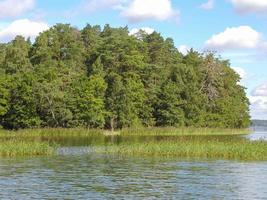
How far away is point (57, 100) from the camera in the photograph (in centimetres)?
6712

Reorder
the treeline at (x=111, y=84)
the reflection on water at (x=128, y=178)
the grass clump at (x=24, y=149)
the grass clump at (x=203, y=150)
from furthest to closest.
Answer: the treeline at (x=111, y=84) < the grass clump at (x=24, y=149) < the grass clump at (x=203, y=150) < the reflection on water at (x=128, y=178)

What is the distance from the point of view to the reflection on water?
21156 mm

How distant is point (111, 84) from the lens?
254ft

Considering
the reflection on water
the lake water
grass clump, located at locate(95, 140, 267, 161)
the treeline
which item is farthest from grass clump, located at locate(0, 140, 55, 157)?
the treeline

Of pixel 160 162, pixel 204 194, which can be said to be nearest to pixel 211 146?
pixel 160 162

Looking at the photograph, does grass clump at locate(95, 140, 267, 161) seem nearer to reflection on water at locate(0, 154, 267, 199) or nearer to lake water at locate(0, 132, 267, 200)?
lake water at locate(0, 132, 267, 200)

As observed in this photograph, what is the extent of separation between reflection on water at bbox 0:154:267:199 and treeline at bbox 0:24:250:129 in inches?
1323

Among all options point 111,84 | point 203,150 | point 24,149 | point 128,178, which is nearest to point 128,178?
point 128,178

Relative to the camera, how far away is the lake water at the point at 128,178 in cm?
2117

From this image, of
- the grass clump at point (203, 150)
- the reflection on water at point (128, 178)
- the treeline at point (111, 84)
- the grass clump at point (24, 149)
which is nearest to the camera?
the reflection on water at point (128, 178)

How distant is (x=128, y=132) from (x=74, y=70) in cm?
1795

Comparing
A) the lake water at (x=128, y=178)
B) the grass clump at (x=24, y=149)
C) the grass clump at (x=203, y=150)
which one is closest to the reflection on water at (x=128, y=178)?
the lake water at (x=128, y=178)

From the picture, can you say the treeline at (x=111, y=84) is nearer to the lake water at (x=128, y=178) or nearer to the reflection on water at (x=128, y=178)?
the lake water at (x=128, y=178)

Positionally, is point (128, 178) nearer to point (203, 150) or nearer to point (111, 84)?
point (203, 150)
